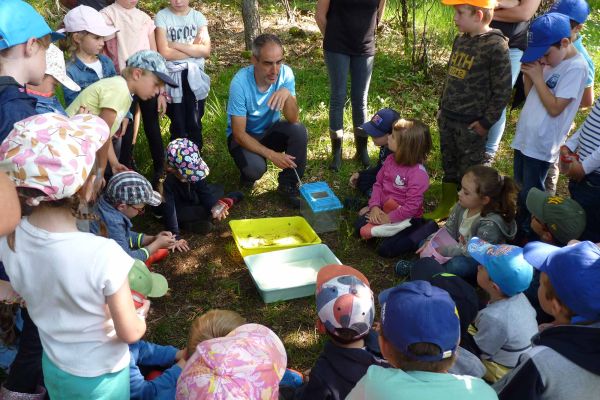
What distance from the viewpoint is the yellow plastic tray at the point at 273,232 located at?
3.59 meters

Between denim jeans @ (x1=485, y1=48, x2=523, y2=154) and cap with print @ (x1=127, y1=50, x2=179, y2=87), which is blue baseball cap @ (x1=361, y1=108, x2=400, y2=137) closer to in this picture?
denim jeans @ (x1=485, y1=48, x2=523, y2=154)

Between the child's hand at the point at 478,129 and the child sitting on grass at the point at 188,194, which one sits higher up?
the child's hand at the point at 478,129

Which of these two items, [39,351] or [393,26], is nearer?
[39,351]

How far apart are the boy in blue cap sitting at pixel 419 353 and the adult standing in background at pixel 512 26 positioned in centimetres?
276

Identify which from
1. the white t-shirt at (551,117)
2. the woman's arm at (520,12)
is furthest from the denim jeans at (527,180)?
the woman's arm at (520,12)

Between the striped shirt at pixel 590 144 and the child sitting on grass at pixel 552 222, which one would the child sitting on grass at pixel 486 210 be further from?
the striped shirt at pixel 590 144

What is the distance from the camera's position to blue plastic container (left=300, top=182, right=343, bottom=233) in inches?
144

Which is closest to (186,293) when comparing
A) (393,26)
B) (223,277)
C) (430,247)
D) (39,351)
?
(223,277)

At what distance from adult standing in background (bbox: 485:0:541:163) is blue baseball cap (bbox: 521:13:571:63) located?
0.62m

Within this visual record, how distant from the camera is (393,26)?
7.80 meters

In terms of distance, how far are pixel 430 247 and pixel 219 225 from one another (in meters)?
1.60

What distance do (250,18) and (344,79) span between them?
9.00 feet

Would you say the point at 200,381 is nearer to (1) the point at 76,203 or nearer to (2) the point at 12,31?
(1) the point at 76,203

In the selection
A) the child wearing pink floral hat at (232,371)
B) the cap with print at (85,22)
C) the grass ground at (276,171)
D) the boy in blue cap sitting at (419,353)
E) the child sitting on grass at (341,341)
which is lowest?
the grass ground at (276,171)
